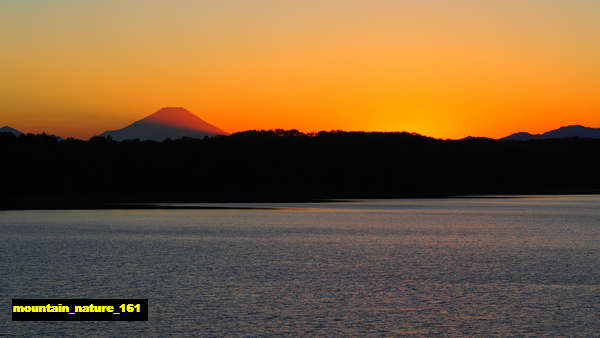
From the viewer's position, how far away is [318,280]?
30.8 metres

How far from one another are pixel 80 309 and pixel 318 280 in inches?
395

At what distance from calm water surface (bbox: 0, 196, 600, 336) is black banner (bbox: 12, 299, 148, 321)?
46 cm

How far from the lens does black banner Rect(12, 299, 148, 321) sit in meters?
22.7

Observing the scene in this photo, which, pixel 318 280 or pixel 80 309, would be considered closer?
pixel 80 309

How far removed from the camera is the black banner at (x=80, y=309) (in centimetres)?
2266

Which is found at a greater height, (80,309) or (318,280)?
(318,280)

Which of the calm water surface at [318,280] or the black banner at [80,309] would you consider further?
the black banner at [80,309]

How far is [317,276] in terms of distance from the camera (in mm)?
32094

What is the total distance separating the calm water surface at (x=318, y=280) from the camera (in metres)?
21.8

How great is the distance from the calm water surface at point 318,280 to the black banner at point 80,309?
1.51 feet

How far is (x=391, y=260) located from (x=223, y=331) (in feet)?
61.7

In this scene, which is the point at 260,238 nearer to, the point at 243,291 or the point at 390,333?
the point at 243,291

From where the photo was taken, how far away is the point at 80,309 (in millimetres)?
23859

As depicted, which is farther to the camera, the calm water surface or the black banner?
the black banner
